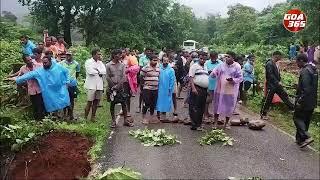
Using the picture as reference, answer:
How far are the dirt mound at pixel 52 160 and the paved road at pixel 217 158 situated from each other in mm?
441

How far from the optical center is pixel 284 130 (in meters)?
12.0

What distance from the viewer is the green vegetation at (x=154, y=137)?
10.4 m

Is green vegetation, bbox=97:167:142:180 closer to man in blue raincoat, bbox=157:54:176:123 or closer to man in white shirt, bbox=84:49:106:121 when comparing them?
man in white shirt, bbox=84:49:106:121

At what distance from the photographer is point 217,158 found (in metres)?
9.20

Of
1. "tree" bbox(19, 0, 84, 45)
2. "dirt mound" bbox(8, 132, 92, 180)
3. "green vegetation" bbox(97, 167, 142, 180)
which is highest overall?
"tree" bbox(19, 0, 84, 45)

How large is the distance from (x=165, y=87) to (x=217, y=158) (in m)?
3.91

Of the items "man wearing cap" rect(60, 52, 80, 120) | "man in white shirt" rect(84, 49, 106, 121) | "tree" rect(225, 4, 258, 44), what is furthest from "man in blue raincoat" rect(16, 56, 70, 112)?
"tree" rect(225, 4, 258, 44)

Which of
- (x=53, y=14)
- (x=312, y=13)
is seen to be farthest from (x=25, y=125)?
(x=53, y=14)

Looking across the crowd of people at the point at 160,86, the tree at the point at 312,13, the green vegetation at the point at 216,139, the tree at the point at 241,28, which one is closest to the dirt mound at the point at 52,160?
the crowd of people at the point at 160,86

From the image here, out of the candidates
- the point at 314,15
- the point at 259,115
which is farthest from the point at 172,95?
the point at 314,15

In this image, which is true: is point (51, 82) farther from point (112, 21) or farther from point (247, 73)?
point (112, 21)

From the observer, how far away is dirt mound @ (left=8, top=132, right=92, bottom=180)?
8602 millimetres

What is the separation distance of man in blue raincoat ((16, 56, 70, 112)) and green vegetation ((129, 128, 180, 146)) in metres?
1.73

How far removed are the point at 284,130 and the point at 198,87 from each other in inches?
91.4
